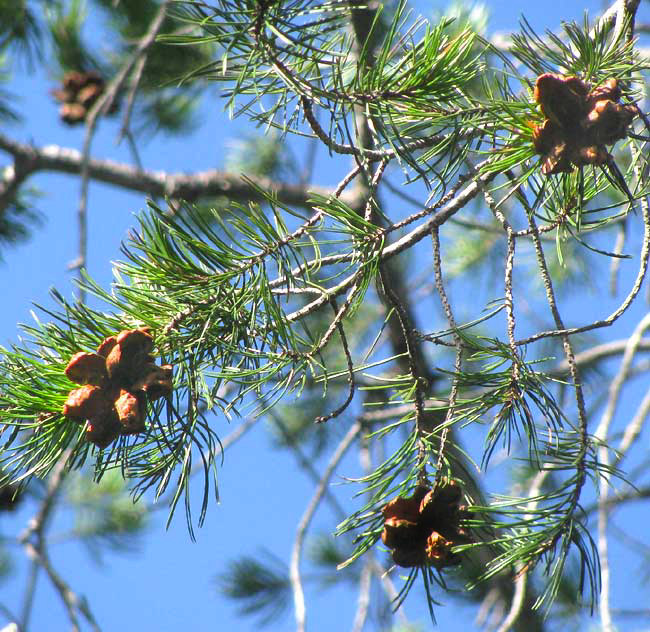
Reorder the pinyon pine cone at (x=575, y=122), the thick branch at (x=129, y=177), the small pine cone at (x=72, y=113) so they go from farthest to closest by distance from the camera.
A: 1. the small pine cone at (x=72, y=113)
2. the thick branch at (x=129, y=177)
3. the pinyon pine cone at (x=575, y=122)

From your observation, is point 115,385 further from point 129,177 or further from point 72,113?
point 72,113

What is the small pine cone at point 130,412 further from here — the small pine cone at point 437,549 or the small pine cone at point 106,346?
the small pine cone at point 437,549

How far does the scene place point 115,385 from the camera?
1.91 feet

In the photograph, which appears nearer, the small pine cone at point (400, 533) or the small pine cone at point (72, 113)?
the small pine cone at point (400, 533)

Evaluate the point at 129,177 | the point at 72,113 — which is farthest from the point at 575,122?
the point at 72,113

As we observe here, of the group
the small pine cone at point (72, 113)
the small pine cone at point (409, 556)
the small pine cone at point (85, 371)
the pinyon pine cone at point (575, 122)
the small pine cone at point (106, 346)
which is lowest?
the small pine cone at point (409, 556)

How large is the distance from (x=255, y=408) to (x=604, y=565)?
69 cm

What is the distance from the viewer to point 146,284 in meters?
0.66

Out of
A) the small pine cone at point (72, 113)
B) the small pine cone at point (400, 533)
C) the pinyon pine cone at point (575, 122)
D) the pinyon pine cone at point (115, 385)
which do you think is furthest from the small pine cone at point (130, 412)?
the small pine cone at point (72, 113)

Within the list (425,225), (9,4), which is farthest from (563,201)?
(9,4)

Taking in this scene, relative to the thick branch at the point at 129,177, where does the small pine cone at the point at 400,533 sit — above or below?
below

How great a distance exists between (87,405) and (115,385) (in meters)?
0.02

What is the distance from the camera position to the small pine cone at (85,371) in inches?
23.4

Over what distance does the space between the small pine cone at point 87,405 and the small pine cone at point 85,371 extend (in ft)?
0.04
